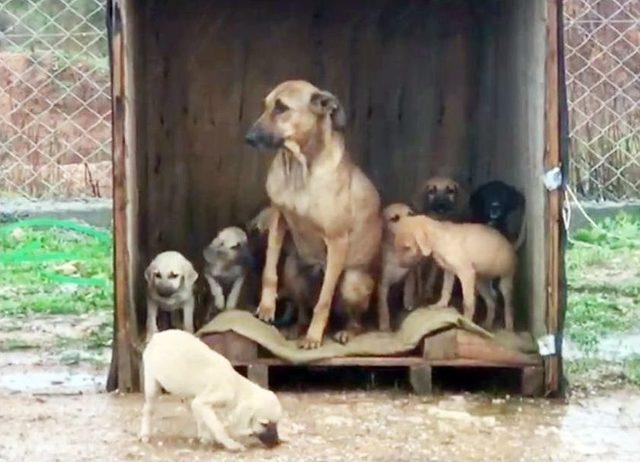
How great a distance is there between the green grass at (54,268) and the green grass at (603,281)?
2.24 m

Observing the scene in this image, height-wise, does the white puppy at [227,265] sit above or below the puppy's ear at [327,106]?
below

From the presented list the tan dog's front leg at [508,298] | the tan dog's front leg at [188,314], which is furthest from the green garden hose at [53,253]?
A: the tan dog's front leg at [508,298]

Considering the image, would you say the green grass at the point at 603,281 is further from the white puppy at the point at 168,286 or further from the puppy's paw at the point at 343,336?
the white puppy at the point at 168,286

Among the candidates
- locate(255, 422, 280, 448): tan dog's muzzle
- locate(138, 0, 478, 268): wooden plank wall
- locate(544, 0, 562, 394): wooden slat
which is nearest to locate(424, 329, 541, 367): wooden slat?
locate(544, 0, 562, 394): wooden slat

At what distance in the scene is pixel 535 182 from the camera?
6.40 m

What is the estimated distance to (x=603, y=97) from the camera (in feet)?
37.3

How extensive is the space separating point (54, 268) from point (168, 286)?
260 cm

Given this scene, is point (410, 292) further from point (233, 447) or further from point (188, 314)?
point (233, 447)

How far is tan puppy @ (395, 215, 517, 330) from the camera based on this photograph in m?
6.44

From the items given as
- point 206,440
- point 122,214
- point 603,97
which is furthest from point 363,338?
point 603,97

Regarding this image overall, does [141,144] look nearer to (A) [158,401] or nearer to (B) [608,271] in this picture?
(A) [158,401]

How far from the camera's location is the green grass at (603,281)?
755cm

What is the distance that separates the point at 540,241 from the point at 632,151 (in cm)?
490

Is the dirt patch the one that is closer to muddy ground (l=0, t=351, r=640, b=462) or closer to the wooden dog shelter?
muddy ground (l=0, t=351, r=640, b=462)
